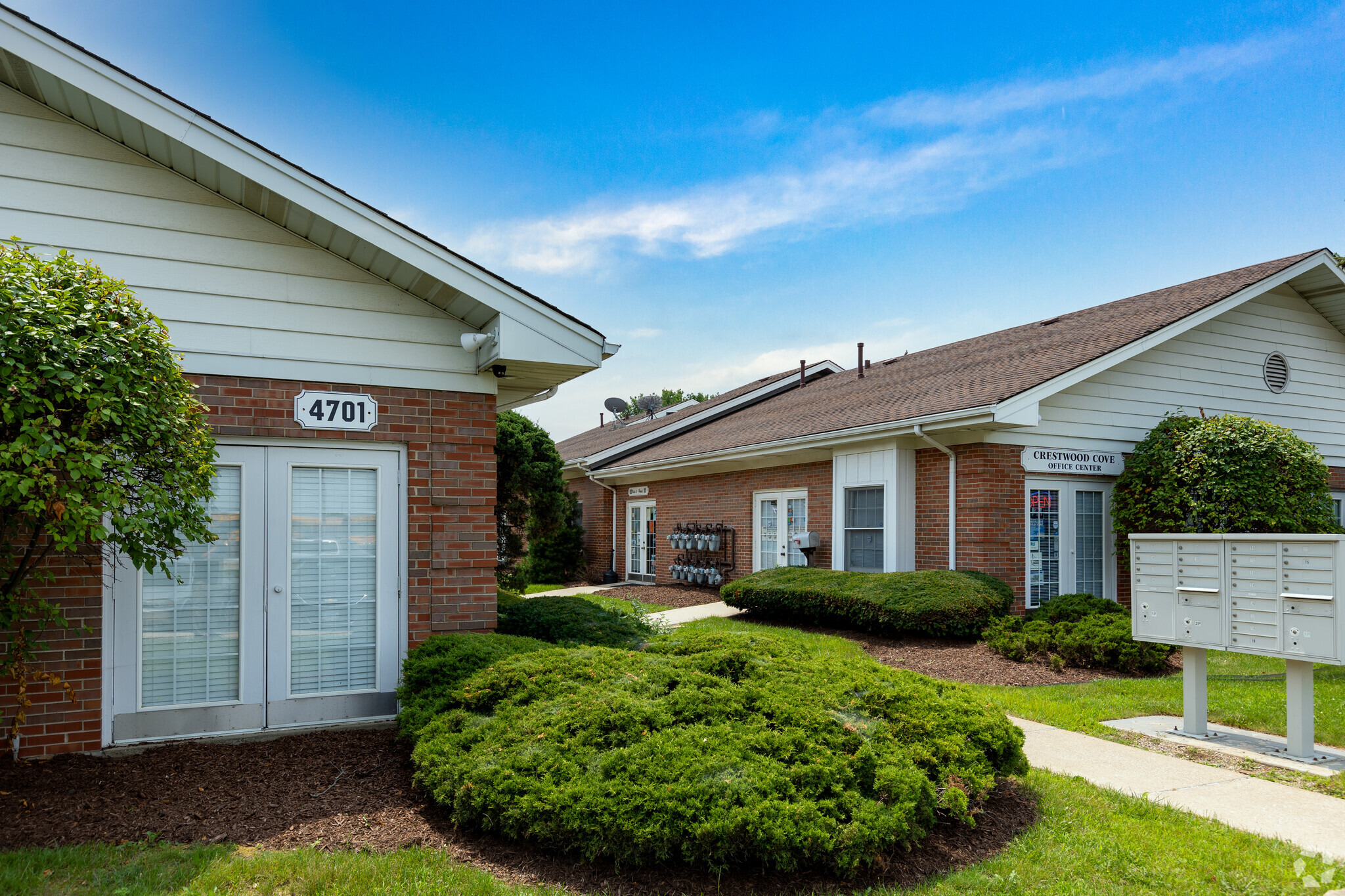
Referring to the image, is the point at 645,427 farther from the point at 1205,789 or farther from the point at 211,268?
the point at 1205,789

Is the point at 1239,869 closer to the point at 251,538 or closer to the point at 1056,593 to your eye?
the point at 251,538

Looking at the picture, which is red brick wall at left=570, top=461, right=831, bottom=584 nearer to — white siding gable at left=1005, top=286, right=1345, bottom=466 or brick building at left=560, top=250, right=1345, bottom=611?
brick building at left=560, top=250, right=1345, bottom=611

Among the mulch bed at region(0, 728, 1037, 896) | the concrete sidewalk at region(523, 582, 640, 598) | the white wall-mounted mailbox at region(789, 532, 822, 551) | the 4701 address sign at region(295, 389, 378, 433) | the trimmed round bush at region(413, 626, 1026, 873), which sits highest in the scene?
the 4701 address sign at region(295, 389, 378, 433)

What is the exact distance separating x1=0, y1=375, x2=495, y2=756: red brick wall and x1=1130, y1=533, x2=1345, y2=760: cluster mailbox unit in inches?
229

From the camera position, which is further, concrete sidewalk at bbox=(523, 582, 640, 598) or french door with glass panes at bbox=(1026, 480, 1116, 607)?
concrete sidewalk at bbox=(523, 582, 640, 598)

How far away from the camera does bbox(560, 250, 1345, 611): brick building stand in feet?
39.4

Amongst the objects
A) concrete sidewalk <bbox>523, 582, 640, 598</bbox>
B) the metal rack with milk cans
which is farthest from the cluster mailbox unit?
concrete sidewalk <bbox>523, 582, 640, 598</bbox>

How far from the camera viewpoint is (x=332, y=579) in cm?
662

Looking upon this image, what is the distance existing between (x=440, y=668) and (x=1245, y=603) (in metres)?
6.28

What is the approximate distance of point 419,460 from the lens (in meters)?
6.83

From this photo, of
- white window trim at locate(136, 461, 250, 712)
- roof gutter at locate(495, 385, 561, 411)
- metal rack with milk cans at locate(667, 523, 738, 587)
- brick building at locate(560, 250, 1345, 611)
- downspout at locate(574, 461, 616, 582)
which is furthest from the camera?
downspout at locate(574, 461, 616, 582)

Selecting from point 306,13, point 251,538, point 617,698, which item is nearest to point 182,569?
point 251,538

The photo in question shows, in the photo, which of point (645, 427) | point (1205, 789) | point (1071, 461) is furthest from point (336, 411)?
point (645, 427)

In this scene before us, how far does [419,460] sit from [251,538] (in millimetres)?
1393
